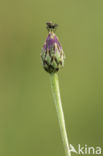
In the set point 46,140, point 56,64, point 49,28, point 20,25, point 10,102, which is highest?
point 20,25

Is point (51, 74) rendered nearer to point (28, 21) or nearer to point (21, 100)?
point (21, 100)

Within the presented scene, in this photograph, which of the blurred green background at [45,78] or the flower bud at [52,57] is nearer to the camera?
the flower bud at [52,57]

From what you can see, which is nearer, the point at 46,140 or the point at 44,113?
the point at 46,140

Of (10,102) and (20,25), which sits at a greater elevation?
(20,25)

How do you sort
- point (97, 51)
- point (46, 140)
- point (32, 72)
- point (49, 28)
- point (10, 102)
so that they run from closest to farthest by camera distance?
point (49, 28), point (46, 140), point (10, 102), point (32, 72), point (97, 51)

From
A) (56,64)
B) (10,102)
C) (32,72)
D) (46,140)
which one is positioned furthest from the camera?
(32,72)

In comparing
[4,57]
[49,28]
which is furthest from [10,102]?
[49,28]

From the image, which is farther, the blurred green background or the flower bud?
the blurred green background

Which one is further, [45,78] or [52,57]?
[45,78]
